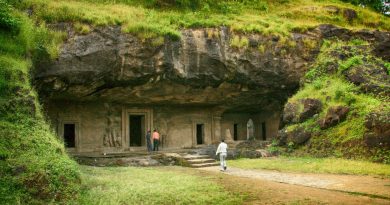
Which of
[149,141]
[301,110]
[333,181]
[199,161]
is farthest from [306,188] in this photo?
[149,141]

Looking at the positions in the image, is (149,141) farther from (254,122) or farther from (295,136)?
(254,122)

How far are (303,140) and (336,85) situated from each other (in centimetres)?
332

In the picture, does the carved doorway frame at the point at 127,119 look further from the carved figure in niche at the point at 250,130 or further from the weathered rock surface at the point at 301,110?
the weathered rock surface at the point at 301,110

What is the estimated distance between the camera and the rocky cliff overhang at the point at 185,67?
52.4 feet

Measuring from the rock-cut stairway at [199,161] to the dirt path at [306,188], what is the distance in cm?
329

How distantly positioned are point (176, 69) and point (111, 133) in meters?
5.56

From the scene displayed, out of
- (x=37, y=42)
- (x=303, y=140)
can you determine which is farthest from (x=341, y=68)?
(x=37, y=42)

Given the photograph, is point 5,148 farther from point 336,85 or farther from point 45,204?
point 336,85

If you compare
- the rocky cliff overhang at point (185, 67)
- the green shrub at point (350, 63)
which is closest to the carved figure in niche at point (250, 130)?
the rocky cliff overhang at point (185, 67)

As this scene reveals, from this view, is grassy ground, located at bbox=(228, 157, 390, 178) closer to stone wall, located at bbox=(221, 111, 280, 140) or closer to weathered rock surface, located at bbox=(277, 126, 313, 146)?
weathered rock surface, located at bbox=(277, 126, 313, 146)

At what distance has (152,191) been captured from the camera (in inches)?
363

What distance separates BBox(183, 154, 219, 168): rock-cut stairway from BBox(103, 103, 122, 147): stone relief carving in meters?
5.28

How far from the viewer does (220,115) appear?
23641 mm

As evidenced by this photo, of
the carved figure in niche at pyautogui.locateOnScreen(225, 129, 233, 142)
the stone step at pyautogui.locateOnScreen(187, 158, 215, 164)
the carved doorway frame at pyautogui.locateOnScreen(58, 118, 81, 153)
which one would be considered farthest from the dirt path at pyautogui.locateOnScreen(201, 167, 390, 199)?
the carved figure in niche at pyautogui.locateOnScreen(225, 129, 233, 142)
